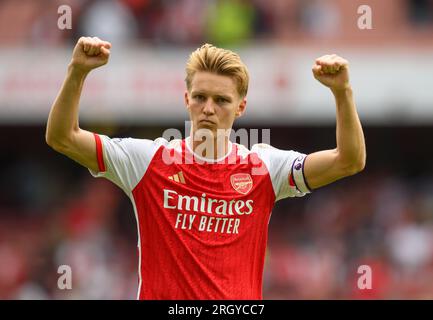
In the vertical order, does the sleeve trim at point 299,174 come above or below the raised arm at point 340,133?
below

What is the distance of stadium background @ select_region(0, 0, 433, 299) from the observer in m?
15.4

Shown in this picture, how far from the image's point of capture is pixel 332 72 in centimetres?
517

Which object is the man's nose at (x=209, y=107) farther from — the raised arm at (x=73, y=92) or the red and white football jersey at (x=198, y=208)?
Result: the raised arm at (x=73, y=92)

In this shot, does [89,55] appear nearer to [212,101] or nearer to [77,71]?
[77,71]

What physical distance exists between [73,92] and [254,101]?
37.7 ft

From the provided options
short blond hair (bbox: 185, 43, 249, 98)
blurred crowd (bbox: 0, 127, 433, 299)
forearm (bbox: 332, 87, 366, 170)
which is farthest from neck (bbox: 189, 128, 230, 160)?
blurred crowd (bbox: 0, 127, 433, 299)

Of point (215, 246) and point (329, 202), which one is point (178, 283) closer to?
point (215, 246)

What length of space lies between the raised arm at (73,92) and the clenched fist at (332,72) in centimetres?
101

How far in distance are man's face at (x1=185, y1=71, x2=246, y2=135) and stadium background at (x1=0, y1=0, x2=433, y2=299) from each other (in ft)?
31.5

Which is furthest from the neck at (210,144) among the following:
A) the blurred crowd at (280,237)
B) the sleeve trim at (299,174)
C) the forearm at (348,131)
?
the blurred crowd at (280,237)

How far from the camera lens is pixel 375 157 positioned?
19.2 m

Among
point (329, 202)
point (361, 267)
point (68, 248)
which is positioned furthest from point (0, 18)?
point (361, 267)

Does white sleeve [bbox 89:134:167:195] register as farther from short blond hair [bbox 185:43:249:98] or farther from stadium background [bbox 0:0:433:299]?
stadium background [bbox 0:0:433:299]

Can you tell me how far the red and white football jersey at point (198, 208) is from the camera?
5328 millimetres
